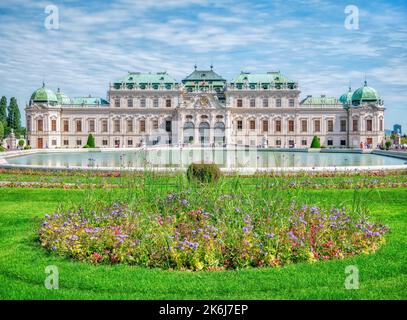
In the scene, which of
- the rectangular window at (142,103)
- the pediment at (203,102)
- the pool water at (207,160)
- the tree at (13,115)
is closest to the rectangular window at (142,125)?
the rectangular window at (142,103)

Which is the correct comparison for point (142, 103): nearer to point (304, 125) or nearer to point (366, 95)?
point (304, 125)

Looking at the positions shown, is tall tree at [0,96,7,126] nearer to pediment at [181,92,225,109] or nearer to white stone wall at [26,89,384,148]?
white stone wall at [26,89,384,148]

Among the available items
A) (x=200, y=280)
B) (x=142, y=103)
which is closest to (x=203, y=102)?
(x=142, y=103)

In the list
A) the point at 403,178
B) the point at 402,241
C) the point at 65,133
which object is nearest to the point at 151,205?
the point at 402,241

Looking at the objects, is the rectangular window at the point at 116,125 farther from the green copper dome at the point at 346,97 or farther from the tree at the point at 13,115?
the green copper dome at the point at 346,97

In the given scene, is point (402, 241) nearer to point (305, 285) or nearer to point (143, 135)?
point (305, 285)

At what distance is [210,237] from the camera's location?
27.1ft

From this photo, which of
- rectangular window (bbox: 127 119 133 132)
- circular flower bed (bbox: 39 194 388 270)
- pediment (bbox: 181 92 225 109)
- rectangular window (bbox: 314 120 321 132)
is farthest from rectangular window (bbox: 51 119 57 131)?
circular flower bed (bbox: 39 194 388 270)

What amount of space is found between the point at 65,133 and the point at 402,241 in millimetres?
67862

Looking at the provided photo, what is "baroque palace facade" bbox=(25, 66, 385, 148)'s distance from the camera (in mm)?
70062

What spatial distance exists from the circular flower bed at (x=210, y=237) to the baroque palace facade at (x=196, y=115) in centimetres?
5994

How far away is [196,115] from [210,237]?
62447 millimetres

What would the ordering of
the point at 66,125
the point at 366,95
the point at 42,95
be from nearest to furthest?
the point at 366,95 → the point at 42,95 → the point at 66,125
